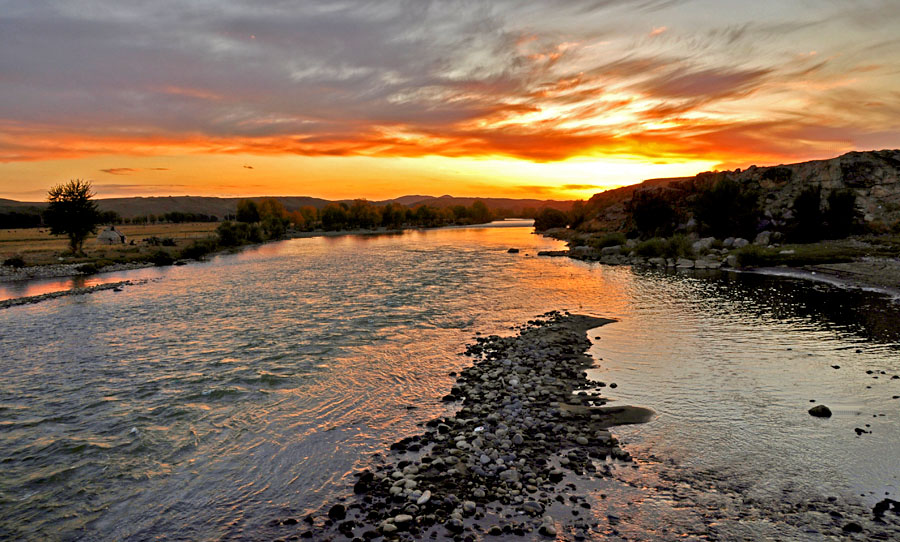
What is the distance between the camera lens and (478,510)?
8039 millimetres

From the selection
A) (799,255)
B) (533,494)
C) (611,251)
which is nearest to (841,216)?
(799,255)

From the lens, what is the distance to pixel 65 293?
35750 mm

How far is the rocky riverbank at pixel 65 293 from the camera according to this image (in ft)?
104

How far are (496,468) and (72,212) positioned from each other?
224 feet

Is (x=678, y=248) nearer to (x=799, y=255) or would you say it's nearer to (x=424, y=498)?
(x=799, y=255)

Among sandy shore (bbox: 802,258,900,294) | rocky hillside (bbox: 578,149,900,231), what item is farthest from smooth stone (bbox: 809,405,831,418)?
rocky hillside (bbox: 578,149,900,231)

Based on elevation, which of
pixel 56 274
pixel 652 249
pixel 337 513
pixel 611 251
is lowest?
pixel 337 513

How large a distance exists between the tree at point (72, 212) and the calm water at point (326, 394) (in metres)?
33.4

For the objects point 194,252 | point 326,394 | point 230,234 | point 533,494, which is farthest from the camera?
point 230,234

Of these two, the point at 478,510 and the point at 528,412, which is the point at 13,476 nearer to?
the point at 478,510

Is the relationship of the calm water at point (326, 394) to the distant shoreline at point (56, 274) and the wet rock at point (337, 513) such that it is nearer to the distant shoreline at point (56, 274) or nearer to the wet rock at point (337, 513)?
the wet rock at point (337, 513)

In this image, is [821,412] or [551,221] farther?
[551,221]

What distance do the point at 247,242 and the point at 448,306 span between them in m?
90.4

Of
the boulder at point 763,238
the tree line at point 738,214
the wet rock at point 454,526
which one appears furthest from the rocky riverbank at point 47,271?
the boulder at point 763,238
